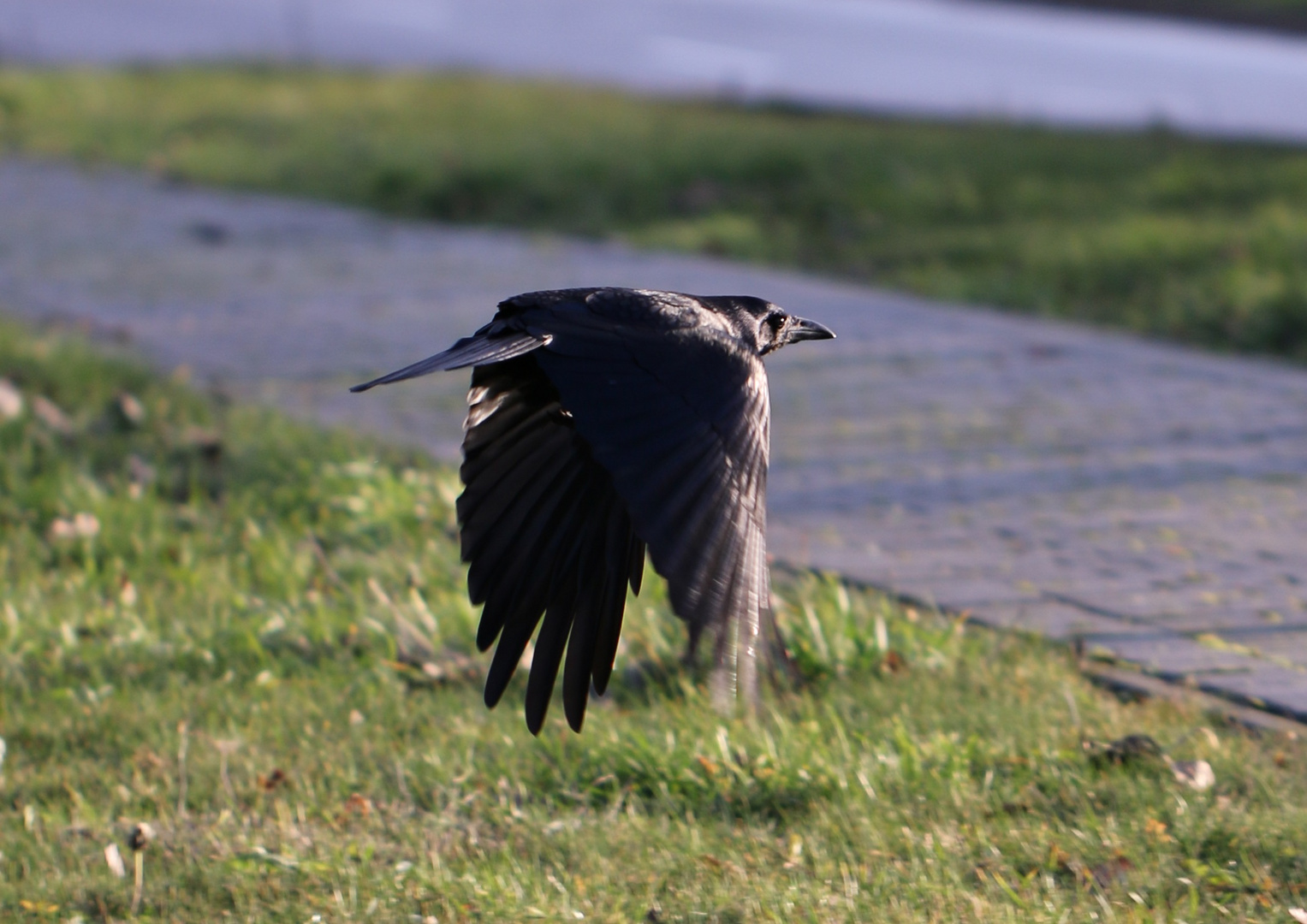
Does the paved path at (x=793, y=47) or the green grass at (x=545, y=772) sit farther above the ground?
the paved path at (x=793, y=47)

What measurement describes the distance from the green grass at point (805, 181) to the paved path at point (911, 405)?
54cm

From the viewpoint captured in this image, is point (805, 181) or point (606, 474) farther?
point (805, 181)

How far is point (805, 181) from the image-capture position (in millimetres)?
9234

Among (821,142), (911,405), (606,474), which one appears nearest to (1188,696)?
(606,474)

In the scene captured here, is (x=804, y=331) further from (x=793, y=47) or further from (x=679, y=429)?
(x=793, y=47)

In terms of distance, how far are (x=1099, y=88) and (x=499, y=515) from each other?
13436 mm

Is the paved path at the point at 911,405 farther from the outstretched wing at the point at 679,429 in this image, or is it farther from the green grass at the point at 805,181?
the outstretched wing at the point at 679,429

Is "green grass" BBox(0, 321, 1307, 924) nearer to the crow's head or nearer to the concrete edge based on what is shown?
the concrete edge

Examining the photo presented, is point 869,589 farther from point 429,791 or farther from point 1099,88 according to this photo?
point 1099,88

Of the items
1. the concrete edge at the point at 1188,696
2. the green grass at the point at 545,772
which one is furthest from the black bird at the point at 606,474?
the concrete edge at the point at 1188,696

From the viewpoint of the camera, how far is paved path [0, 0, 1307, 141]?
1417cm

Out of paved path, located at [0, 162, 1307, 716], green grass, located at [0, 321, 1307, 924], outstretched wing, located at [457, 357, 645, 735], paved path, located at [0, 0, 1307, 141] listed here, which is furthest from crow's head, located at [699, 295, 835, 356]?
paved path, located at [0, 0, 1307, 141]

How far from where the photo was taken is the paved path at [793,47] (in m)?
14.2

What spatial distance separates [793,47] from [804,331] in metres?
16.5
